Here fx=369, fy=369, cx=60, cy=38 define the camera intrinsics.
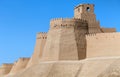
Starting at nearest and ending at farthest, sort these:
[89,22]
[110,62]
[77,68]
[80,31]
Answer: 1. [110,62]
2. [77,68]
3. [80,31]
4. [89,22]

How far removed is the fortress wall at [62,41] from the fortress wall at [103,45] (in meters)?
2.55

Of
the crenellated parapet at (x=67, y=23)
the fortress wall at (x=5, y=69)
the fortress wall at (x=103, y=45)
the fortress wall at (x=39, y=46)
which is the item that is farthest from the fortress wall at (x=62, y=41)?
the fortress wall at (x=5, y=69)

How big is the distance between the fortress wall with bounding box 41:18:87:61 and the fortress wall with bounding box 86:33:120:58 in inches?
100

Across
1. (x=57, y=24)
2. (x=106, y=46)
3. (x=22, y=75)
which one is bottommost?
(x=22, y=75)

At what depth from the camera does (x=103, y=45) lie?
186ft

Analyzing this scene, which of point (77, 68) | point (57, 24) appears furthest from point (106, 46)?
point (57, 24)

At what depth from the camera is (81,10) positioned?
71250 mm

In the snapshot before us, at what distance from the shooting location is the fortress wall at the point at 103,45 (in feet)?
180

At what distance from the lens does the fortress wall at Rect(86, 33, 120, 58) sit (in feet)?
180

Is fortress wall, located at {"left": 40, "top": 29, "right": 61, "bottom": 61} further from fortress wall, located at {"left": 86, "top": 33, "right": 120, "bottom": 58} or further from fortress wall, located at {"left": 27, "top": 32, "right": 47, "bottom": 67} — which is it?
fortress wall, located at {"left": 27, "top": 32, "right": 47, "bottom": 67}

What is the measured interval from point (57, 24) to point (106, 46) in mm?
10331

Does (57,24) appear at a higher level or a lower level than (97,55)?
higher

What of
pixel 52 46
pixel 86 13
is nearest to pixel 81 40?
pixel 52 46

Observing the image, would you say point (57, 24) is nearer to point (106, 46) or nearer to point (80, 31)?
point (80, 31)
